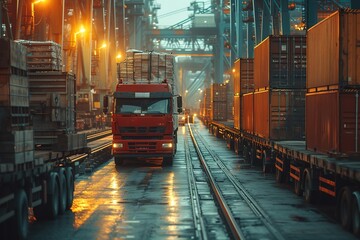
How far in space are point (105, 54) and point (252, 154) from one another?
50.5 meters

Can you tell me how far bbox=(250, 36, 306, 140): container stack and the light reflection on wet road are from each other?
3.80m

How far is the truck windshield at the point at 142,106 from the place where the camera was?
27.8 metres

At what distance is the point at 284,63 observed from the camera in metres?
25.1

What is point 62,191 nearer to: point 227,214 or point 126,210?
point 126,210

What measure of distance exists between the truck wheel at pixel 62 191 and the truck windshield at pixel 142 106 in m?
12.3

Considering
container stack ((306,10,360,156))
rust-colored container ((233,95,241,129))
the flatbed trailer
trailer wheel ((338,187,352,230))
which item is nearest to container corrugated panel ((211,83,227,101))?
rust-colored container ((233,95,241,129))

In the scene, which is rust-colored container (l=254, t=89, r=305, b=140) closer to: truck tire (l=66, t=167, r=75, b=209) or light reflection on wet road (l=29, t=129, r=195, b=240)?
light reflection on wet road (l=29, t=129, r=195, b=240)

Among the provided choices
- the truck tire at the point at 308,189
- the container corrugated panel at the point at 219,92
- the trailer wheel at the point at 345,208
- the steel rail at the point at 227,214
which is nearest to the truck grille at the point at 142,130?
the steel rail at the point at 227,214

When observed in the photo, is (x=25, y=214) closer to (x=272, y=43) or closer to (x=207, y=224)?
(x=207, y=224)

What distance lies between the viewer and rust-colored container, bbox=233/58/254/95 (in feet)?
116

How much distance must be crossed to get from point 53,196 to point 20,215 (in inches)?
114

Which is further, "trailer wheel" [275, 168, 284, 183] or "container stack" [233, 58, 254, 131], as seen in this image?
"container stack" [233, 58, 254, 131]

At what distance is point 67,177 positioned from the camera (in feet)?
52.3

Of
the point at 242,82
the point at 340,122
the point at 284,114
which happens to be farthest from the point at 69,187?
the point at 242,82
